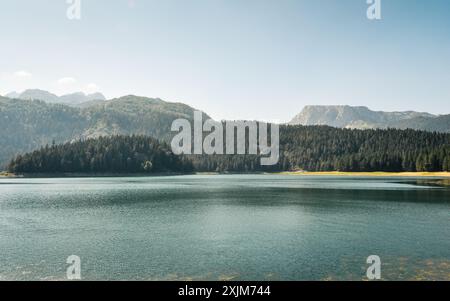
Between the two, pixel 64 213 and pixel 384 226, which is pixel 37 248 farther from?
pixel 384 226

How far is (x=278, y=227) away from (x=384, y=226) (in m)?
15.0

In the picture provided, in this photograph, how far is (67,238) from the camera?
158 feet

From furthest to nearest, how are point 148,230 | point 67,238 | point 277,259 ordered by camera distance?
1. point 148,230
2. point 67,238
3. point 277,259

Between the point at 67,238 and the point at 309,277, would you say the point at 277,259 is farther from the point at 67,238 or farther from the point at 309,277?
the point at 67,238

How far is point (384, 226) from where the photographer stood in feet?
182
